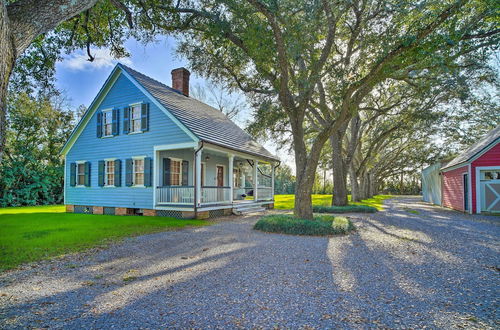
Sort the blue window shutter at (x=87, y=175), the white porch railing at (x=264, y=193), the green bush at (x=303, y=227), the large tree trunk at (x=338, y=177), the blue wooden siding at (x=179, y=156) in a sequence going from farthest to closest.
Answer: the white porch railing at (x=264, y=193)
the large tree trunk at (x=338, y=177)
the blue window shutter at (x=87, y=175)
the blue wooden siding at (x=179, y=156)
the green bush at (x=303, y=227)

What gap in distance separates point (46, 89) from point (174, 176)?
6279 mm

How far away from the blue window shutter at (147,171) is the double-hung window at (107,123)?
3385 millimetres

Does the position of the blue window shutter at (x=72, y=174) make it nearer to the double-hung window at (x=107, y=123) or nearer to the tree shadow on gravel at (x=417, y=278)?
the double-hung window at (x=107, y=123)

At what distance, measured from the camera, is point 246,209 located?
14945mm

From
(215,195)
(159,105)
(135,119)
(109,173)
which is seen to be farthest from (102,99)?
(215,195)

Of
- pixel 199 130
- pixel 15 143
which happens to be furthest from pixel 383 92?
pixel 15 143

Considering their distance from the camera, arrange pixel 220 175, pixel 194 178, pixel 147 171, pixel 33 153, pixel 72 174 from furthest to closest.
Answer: pixel 33 153, pixel 220 175, pixel 72 174, pixel 147 171, pixel 194 178

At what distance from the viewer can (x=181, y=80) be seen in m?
17.0

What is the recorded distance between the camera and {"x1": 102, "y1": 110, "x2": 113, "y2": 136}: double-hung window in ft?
48.1

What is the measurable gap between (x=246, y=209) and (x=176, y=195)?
4.24 metres

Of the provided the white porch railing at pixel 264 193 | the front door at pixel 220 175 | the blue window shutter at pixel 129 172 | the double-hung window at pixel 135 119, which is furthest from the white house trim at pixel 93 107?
the white porch railing at pixel 264 193

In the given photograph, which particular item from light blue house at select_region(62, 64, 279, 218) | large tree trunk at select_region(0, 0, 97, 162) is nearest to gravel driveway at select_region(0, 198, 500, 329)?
large tree trunk at select_region(0, 0, 97, 162)

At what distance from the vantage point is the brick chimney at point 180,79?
1700 centimetres

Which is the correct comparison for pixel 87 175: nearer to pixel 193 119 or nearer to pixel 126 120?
pixel 126 120
